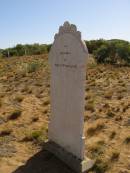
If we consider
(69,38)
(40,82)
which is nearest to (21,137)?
(69,38)

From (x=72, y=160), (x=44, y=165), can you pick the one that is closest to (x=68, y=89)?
(x=72, y=160)

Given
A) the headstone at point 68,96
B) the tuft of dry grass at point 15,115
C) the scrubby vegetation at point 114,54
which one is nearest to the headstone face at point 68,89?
the headstone at point 68,96

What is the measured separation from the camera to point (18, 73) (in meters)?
21.5

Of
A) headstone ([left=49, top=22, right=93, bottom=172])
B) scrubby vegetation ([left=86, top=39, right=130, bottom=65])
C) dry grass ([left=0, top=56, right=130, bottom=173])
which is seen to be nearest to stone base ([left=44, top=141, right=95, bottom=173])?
headstone ([left=49, top=22, right=93, bottom=172])

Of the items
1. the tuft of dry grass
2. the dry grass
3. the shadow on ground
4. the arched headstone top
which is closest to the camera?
the arched headstone top

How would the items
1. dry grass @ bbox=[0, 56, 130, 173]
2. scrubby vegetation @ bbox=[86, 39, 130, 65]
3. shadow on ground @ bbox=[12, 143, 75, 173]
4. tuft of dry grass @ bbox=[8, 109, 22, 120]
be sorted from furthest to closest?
scrubby vegetation @ bbox=[86, 39, 130, 65]
tuft of dry grass @ bbox=[8, 109, 22, 120]
dry grass @ bbox=[0, 56, 130, 173]
shadow on ground @ bbox=[12, 143, 75, 173]

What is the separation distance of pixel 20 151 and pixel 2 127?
5.99ft

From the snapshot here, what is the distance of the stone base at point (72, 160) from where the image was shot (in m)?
6.49

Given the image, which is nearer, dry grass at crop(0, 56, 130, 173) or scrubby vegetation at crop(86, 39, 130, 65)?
dry grass at crop(0, 56, 130, 173)

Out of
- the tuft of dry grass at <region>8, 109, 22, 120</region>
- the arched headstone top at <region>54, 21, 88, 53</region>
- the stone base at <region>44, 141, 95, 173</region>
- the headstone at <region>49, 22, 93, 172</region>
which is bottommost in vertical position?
the stone base at <region>44, 141, 95, 173</region>

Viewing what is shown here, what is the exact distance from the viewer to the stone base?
6494 mm

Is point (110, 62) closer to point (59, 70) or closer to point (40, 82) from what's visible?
point (40, 82)

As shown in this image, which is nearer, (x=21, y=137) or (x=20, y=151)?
(x=20, y=151)

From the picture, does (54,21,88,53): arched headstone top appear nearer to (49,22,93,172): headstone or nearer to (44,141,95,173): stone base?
(49,22,93,172): headstone
